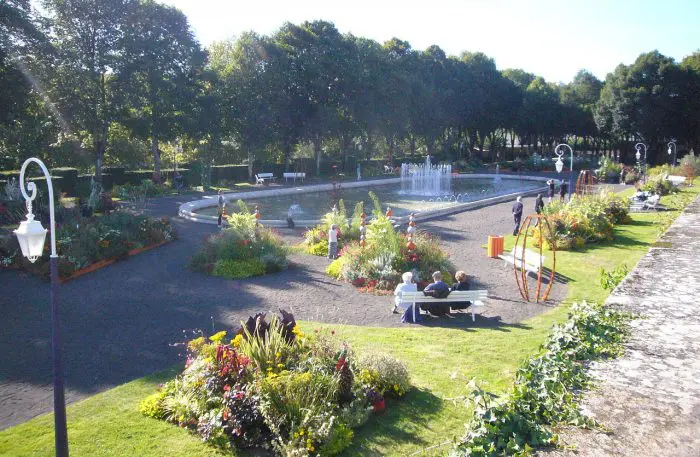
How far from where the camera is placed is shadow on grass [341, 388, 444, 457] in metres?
5.95

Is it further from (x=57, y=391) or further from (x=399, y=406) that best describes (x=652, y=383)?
(x=57, y=391)

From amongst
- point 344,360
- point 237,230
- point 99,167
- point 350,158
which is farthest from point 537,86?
point 344,360

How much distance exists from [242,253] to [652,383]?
1316cm

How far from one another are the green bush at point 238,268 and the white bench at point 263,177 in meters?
24.8

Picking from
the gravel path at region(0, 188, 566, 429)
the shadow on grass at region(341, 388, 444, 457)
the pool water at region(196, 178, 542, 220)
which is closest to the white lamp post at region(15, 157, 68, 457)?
the gravel path at region(0, 188, 566, 429)

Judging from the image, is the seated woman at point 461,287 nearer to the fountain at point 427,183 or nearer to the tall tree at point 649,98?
the fountain at point 427,183

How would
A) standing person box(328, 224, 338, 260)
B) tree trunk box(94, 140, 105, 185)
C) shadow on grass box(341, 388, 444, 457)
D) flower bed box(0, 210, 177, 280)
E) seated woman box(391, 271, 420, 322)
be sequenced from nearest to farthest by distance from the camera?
shadow on grass box(341, 388, 444, 457) → seated woman box(391, 271, 420, 322) → flower bed box(0, 210, 177, 280) → standing person box(328, 224, 338, 260) → tree trunk box(94, 140, 105, 185)

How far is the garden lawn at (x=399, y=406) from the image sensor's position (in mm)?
6094

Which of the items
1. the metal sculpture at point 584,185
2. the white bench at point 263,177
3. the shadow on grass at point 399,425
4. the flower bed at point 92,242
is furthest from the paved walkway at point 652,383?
the white bench at point 263,177

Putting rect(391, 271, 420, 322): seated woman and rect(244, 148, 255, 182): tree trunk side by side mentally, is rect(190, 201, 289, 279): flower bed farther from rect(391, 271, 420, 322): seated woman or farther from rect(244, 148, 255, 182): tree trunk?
rect(244, 148, 255, 182): tree trunk

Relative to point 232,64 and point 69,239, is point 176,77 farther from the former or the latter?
point 69,239

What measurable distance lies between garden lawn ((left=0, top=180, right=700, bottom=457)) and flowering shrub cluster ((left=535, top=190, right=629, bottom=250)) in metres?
7.83

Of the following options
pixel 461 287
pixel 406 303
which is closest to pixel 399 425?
pixel 406 303

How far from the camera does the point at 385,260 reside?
1399 cm
